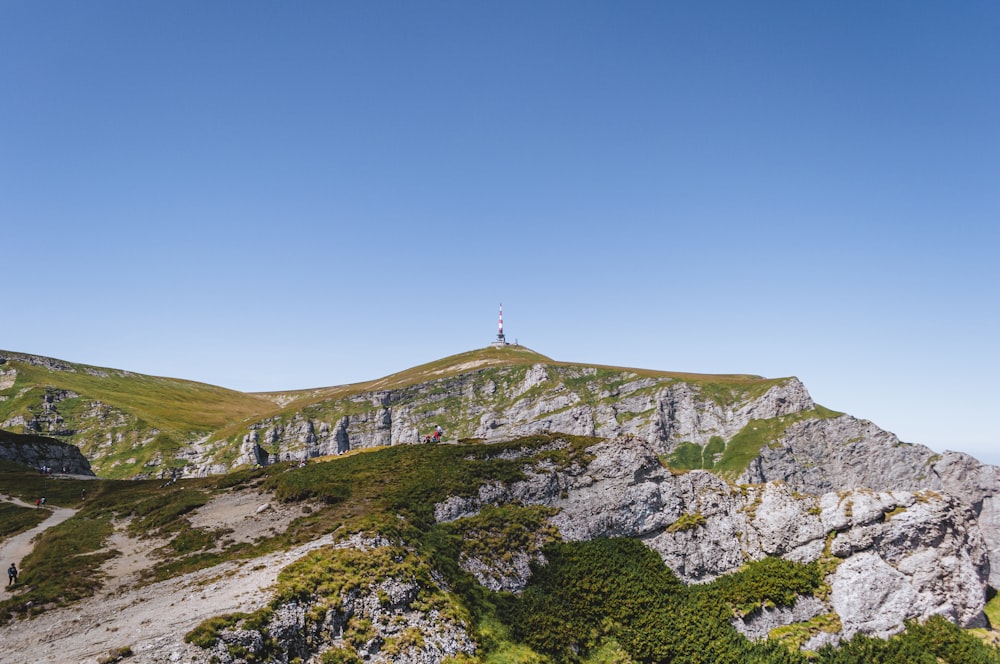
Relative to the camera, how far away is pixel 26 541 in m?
52.1

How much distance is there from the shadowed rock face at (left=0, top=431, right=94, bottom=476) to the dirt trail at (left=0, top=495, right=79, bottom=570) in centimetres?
4804

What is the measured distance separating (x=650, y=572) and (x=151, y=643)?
1480 inches

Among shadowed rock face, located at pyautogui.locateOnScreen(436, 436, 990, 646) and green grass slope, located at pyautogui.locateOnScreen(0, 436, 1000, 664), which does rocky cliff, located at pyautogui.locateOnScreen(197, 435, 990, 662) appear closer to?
shadowed rock face, located at pyautogui.locateOnScreen(436, 436, 990, 646)

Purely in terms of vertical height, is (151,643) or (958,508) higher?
(958,508)

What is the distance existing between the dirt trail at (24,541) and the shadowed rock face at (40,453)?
48.0 meters

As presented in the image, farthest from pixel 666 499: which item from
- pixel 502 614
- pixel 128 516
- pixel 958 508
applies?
pixel 128 516

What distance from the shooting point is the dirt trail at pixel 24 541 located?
1823 inches

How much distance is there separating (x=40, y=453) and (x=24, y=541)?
247 feet

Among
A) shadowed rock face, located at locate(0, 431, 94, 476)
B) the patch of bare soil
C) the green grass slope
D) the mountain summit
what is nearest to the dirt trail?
the green grass slope

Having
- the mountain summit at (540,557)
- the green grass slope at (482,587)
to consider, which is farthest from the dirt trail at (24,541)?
the mountain summit at (540,557)

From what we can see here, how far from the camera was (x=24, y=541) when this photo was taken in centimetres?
5212

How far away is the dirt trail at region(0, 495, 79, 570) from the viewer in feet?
152

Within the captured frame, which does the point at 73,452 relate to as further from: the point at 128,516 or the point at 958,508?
the point at 958,508

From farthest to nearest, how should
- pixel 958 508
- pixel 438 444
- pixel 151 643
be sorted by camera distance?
pixel 438 444 < pixel 958 508 < pixel 151 643
